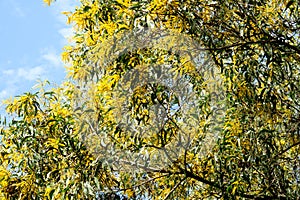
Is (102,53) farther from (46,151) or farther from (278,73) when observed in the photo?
(278,73)

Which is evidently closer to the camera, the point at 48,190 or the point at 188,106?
the point at 48,190

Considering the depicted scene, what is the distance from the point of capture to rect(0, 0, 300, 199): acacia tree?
309cm

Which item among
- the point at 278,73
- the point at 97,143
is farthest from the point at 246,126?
the point at 97,143

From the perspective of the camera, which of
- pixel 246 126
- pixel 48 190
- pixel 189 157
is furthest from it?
pixel 189 157

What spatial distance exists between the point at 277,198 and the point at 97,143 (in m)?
1.09

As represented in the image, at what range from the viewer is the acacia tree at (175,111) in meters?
3.09

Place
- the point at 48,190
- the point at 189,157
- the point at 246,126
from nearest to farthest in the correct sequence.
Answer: the point at 48,190, the point at 246,126, the point at 189,157

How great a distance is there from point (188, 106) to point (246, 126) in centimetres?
39

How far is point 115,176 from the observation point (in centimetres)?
351

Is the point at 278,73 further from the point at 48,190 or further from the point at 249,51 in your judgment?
the point at 48,190

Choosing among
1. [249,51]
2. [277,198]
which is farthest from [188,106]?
[277,198]

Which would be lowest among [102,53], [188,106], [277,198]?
[277,198]

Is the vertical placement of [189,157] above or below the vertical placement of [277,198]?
above

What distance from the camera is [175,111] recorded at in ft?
11.0
